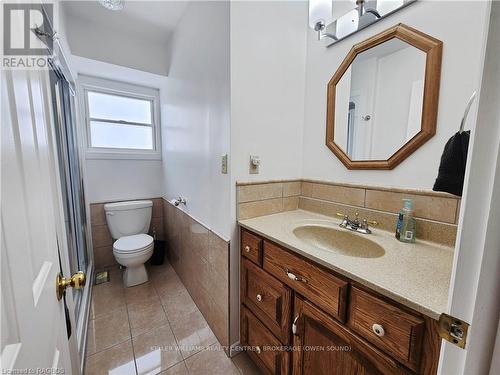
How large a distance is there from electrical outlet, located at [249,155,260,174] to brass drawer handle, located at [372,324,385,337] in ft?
3.03

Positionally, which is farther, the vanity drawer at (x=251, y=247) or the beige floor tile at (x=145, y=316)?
the beige floor tile at (x=145, y=316)

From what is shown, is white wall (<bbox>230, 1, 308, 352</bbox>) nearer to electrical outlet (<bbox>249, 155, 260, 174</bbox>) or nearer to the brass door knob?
electrical outlet (<bbox>249, 155, 260, 174</bbox>)

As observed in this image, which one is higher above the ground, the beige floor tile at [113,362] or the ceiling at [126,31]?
the ceiling at [126,31]

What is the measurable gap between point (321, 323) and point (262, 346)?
547 millimetres

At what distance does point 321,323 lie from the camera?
833mm

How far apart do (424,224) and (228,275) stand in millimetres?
1069

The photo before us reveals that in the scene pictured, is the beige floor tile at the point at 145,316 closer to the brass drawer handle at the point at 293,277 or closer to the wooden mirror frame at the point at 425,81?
the brass drawer handle at the point at 293,277

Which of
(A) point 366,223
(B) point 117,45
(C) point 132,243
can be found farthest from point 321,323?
(B) point 117,45

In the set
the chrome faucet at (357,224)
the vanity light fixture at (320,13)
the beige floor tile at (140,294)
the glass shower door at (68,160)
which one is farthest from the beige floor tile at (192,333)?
the vanity light fixture at (320,13)

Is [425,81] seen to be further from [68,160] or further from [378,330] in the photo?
[68,160]

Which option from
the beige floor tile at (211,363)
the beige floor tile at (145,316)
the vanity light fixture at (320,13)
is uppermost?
the vanity light fixture at (320,13)

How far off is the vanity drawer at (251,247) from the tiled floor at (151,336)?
2.40 feet

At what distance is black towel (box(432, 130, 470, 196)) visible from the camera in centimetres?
70

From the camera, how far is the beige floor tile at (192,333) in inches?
56.6
